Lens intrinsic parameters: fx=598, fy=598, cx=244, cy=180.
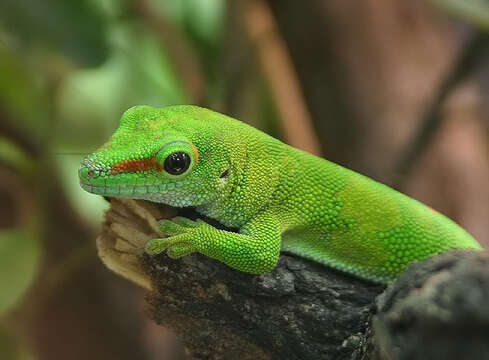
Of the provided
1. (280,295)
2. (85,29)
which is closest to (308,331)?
(280,295)

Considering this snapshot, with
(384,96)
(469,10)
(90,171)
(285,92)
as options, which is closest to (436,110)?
(384,96)

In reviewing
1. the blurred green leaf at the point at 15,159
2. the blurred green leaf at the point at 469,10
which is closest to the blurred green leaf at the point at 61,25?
the blurred green leaf at the point at 15,159

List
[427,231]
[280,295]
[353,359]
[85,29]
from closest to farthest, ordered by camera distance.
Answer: [353,359], [280,295], [427,231], [85,29]

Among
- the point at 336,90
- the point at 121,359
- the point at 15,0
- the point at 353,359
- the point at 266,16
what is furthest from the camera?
the point at 121,359

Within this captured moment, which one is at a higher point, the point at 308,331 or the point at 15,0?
the point at 15,0

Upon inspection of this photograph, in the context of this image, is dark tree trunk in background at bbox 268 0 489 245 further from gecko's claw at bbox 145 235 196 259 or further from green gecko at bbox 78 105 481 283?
gecko's claw at bbox 145 235 196 259

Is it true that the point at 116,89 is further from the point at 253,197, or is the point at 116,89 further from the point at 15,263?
the point at 253,197

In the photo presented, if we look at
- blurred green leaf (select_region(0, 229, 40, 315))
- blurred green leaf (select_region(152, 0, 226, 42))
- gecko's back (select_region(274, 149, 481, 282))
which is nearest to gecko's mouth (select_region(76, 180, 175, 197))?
gecko's back (select_region(274, 149, 481, 282))

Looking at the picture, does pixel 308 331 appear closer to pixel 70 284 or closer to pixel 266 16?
pixel 266 16
